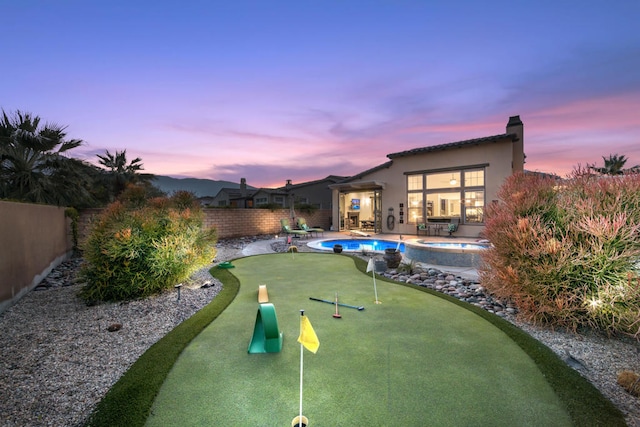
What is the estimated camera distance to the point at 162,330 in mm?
3506

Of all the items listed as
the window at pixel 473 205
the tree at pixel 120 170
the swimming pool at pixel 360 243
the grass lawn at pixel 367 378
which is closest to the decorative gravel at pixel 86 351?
the grass lawn at pixel 367 378

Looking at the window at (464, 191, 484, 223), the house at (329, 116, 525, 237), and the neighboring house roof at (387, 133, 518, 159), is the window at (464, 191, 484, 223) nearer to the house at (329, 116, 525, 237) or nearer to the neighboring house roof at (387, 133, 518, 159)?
the house at (329, 116, 525, 237)

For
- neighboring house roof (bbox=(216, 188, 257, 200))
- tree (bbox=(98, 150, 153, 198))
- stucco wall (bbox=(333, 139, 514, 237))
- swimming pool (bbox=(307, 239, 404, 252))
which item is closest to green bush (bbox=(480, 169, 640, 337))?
stucco wall (bbox=(333, 139, 514, 237))

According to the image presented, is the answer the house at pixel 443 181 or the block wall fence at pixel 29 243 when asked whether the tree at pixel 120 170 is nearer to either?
the block wall fence at pixel 29 243

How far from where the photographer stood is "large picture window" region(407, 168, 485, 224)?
13555 mm

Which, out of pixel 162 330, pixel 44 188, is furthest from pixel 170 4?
pixel 162 330

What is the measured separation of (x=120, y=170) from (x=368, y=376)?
74.4ft

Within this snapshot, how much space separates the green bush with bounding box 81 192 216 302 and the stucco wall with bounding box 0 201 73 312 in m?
1.15

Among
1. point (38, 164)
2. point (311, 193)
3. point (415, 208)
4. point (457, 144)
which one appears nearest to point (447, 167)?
point (457, 144)

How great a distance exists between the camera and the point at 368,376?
7.65ft

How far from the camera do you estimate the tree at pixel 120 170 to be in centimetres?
1866

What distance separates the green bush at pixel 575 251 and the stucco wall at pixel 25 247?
778cm

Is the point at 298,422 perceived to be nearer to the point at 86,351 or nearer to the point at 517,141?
the point at 86,351

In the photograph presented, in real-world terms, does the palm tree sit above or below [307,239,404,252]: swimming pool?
above
